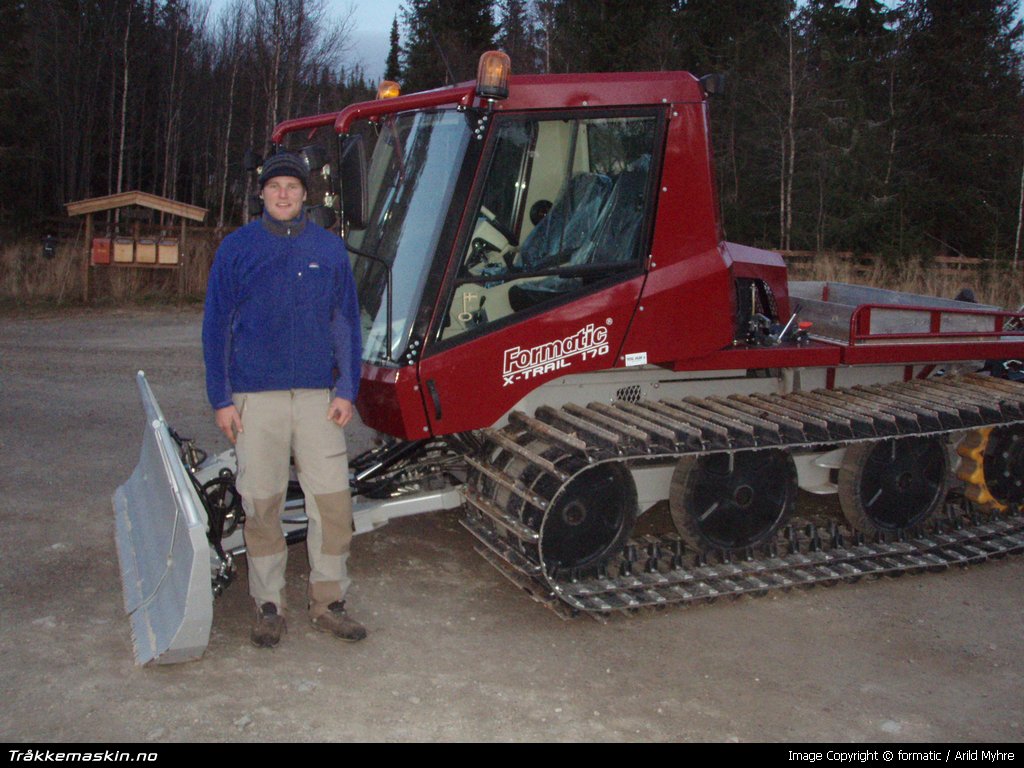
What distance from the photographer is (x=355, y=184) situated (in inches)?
175

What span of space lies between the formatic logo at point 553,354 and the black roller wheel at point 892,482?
5.74ft

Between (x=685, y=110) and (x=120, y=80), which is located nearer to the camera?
(x=685, y=110)

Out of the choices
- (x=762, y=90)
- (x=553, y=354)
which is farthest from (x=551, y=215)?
(x=762, y=90)

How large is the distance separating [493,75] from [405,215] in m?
0.83

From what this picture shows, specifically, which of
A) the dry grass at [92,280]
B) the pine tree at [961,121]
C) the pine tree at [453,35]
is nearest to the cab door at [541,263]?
the dry grass at [92,280]

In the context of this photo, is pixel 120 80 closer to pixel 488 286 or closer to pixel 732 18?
pixel 732 18

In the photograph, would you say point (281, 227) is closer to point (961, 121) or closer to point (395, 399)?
point (395, 399)

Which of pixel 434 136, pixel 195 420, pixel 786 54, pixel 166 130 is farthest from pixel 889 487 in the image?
pixel 166 130

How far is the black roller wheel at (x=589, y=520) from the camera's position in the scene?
4777 mm

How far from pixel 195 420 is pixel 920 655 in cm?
607

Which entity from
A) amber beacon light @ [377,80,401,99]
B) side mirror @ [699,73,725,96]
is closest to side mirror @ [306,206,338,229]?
amber beacon light @ [377,80,401,99]

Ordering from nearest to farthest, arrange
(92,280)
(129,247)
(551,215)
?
(551,215), (92,280), (129,247)

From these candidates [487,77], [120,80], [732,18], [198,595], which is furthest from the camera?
[120,80]

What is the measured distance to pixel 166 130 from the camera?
3822 cm
